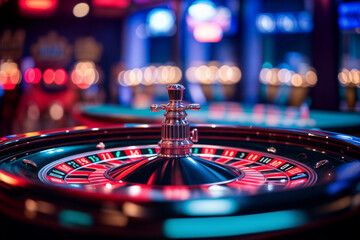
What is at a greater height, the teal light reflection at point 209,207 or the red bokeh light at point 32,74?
the red bokeh light at point 32,74

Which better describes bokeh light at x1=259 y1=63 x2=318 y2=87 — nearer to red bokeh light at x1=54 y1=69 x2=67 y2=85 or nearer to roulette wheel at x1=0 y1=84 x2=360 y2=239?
red bokeh light at x1=54 y1=69 x2=67 y2=85

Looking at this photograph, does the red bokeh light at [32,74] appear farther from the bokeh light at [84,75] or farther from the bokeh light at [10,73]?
the bokeh light at [84,75]

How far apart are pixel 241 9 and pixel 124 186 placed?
9.42 meters

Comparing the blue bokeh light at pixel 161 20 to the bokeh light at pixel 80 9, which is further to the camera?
the blue bokeh light at pixel 161 20

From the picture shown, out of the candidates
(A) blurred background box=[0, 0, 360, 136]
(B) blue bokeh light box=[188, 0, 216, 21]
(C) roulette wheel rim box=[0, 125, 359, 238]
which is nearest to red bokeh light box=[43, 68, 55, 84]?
(A) blurred background box=[0, 0, 360, 136]

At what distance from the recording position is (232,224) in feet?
1.58

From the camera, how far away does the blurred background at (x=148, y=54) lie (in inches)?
389

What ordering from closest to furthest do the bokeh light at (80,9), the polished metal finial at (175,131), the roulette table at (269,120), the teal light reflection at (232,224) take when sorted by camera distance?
the teal light reflection at (232,224) → the polished metal finial at (175,131) → the roulette table at (269,120) → the bokeh light at (80,9)

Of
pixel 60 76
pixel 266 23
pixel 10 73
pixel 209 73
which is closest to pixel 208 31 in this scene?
pixel 266 23

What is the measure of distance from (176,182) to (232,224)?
0.30m

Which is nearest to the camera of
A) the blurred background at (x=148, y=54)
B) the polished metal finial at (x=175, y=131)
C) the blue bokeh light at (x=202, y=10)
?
the polished metal finial at (x=175, y=131)

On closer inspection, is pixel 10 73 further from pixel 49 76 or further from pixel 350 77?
pixel 350 77

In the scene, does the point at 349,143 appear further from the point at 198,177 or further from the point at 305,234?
the point at 305,234

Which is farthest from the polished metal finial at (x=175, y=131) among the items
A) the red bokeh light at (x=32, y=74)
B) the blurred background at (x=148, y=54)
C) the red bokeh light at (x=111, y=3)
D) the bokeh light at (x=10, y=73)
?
the red bokeh light at (x=32, y=74)
